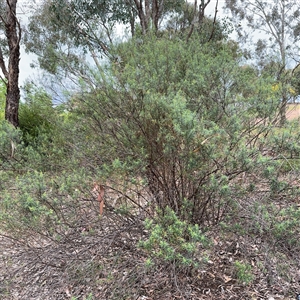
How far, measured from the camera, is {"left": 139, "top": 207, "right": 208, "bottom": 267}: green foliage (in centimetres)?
221

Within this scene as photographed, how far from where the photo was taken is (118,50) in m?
4.00

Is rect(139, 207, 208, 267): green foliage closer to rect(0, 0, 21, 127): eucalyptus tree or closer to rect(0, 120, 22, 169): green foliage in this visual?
rect(0, 120, 22, 169): green foliage

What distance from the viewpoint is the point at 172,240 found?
7.75 feet

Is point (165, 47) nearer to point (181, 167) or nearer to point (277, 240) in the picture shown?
point (181, 167)

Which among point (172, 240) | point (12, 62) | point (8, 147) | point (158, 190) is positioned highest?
point (12, 62)

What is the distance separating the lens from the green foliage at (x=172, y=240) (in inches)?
87.0

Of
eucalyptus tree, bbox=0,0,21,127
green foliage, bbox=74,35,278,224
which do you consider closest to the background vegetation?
green foliage, bbox=74,35,278,224

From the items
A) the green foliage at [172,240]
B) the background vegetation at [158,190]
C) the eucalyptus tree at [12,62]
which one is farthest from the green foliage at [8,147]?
the eucalyptus tree at [12,62]

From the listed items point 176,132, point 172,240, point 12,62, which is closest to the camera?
point 172,240

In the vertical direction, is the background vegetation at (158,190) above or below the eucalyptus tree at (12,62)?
below

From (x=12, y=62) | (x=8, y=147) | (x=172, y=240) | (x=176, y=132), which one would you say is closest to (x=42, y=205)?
(x=8, y=147)

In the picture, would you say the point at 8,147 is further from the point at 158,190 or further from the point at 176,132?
the point at 176,132

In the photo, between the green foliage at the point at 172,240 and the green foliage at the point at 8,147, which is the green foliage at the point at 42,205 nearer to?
the green foliage at the point at 8,147

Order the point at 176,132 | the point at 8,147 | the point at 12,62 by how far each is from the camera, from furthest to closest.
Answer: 1. the point at 12,62
2. the point at 8,147
3. the point at 176,132
